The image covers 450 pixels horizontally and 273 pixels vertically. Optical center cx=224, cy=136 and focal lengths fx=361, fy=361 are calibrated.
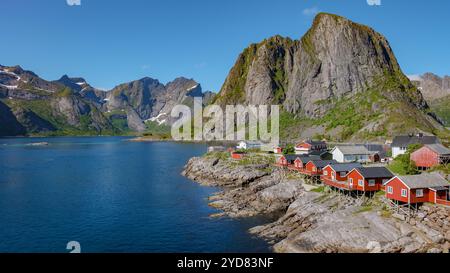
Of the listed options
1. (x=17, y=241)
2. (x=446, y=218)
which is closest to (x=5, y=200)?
(x=17, y=241)

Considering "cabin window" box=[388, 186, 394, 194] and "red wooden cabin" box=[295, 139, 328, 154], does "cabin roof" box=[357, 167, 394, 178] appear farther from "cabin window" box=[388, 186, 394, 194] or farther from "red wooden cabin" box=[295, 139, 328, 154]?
"red wooden cabin" box=[295, 139, 328, 154]

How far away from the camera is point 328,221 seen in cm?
4922

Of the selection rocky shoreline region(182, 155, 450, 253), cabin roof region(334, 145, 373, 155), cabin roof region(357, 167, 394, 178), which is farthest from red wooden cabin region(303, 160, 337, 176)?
cabin roof region(334, 145, 373, 155)

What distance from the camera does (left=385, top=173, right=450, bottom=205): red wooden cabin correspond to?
47.1 meters

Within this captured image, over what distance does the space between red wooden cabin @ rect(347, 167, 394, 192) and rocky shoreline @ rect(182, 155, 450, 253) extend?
2.29m

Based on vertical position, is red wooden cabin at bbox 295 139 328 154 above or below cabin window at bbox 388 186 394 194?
above

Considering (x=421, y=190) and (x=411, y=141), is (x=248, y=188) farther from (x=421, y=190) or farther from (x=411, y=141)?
(x=411, y=141)

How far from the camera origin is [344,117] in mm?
196875

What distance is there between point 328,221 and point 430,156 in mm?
30355

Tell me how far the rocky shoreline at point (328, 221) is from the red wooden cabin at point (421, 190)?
4.64ft

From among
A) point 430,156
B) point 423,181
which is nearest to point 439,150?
point 430,156

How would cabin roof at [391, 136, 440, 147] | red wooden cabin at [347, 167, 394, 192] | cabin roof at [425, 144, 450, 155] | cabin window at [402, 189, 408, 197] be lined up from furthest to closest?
cabin roof at [391, 136, 440, 147]
cabin roof at [425, 144, 450, 155]
red wooden cabin at [347, 167, 394, 192]
cabin window at [402, 189, 408, 197]
